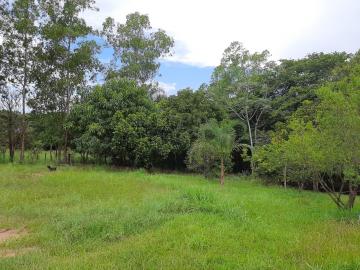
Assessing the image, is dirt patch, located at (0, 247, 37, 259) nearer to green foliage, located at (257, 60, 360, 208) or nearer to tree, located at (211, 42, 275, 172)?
green foliage, located at (257, 60, 360, 208)

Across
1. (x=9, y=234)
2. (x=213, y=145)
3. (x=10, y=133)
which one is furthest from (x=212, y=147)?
(x=10, y=133)

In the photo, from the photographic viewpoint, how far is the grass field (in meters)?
6.19

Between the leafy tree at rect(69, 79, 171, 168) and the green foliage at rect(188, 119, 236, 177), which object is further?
the leafy tree at rect(69, 79, 171, 168)

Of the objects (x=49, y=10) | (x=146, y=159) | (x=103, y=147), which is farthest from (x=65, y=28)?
(x=146, y=159)

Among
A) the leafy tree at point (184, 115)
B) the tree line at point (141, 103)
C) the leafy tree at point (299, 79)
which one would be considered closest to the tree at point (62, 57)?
the tree line at point (141, 103)

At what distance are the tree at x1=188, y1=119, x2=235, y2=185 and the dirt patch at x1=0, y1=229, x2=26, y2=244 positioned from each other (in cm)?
1363

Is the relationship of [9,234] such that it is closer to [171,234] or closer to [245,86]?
[171,234]

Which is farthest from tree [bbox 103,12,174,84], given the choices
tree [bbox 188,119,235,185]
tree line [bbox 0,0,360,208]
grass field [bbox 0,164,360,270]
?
grass field [bbox 0,164,360,270]

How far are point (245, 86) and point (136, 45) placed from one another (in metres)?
10.5

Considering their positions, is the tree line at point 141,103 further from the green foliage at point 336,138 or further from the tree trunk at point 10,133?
the green foliage at point 336,138

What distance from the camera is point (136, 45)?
32062 mm

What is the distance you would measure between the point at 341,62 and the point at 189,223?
21088 mm

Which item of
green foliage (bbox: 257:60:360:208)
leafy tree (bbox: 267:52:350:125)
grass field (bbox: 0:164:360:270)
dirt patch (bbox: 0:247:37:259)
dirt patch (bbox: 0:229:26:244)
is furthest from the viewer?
leafy tree (bbox: 267:52:350:125)

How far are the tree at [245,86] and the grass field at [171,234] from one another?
15.3m
